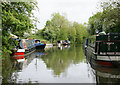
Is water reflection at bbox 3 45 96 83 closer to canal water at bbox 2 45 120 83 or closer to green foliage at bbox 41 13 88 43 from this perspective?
canal water at bbox 2 45 120 83

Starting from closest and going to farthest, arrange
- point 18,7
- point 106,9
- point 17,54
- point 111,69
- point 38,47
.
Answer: point 18,7
point 111,69
point 17,54
point 106,9
point 38,47

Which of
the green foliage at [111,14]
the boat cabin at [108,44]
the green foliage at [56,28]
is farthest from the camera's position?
the green foliage at [56,28]

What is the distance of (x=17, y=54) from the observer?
17.7 meters

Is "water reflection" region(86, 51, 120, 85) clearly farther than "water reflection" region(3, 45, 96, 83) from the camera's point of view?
Yes

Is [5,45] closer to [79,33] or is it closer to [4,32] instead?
[4,32]

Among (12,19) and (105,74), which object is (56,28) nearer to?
(105,74)

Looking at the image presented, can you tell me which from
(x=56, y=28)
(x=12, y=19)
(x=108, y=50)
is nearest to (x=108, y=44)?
(x=108, y=50)

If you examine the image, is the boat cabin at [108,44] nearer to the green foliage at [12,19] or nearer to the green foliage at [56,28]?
the green foliage at [12,19]

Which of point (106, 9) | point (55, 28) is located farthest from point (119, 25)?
point (55, 28)

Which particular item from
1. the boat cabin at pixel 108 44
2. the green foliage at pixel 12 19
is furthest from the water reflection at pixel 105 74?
the green foliage at pixel 12 19

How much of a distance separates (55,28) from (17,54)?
3846 cm

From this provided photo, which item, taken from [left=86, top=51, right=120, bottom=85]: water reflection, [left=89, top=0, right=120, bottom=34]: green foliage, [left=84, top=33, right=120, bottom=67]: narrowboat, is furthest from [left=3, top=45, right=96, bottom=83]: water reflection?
[left=89, top=0, right=120, bottom=34]: green foliage

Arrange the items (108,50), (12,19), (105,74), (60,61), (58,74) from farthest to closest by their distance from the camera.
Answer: (60,61)
(108,50)
(105,74)
(58,74)
(12,19)

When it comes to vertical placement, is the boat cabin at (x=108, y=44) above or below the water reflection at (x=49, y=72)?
above
